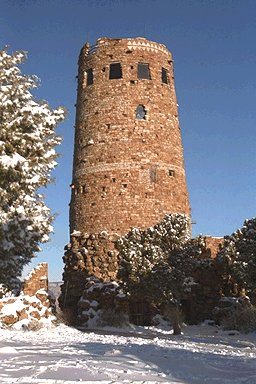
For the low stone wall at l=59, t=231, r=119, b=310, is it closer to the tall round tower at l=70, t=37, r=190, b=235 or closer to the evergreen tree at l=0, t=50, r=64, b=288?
the tall round tower at l=70, t=37, r=190, b=235

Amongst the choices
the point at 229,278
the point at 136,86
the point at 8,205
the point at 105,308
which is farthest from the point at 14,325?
the point at 136,86

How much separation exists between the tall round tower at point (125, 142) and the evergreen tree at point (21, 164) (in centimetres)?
1345

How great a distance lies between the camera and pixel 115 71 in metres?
29.7

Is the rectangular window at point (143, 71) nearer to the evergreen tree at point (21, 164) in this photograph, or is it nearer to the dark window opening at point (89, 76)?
the dark window opening at point (89, 76)

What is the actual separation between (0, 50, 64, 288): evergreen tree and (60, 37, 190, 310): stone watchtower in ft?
39.3

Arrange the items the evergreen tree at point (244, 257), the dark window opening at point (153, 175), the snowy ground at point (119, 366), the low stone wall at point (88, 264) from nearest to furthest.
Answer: the snowy ground at point (119, 366) → the evergreen tree at point (244, 257) → the low stone wall at point (88, 264) → the dark window opening at point (153, 175)

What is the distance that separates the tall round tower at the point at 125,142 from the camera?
27.2 metres

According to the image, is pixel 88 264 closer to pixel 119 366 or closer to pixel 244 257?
pixel 244 257

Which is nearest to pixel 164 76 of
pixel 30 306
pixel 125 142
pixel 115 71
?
pixel 115 71

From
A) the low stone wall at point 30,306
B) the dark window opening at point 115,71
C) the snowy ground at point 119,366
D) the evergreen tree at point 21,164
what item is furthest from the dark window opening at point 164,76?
the snowy ground at point 119,366

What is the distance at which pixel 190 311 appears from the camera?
952 inches

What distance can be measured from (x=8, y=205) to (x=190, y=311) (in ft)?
48.9

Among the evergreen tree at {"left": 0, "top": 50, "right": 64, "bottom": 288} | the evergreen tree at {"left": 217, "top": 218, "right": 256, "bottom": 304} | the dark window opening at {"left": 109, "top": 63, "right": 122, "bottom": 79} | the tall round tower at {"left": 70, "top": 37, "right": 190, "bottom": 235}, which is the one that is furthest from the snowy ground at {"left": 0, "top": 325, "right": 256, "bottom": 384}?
the dark window opening at {"left": 109, "top": 63, "right": 122, "bottom": 79}

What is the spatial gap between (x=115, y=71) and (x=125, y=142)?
206 inches
